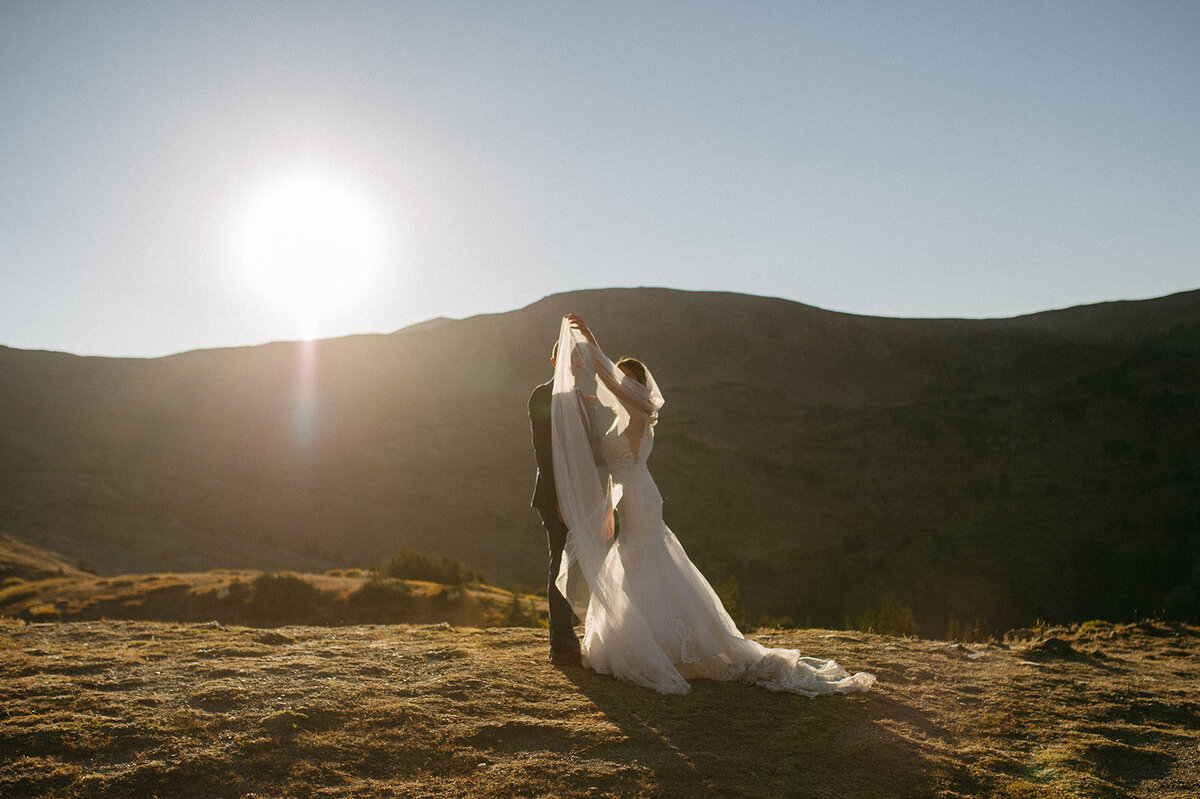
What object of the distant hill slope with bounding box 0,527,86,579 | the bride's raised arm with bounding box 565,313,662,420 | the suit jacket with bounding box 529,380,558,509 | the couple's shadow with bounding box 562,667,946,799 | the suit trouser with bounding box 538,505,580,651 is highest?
the bride's raised arm with bounding box 565,313,662,420

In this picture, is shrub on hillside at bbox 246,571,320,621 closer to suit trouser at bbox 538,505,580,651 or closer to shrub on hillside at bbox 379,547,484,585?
shrub on hillside at bbox 379,547,484,585

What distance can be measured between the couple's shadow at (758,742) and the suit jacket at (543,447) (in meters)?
1.19

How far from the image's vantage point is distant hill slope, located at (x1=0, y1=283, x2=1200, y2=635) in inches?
1121

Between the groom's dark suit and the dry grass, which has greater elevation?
the groom's dark suit

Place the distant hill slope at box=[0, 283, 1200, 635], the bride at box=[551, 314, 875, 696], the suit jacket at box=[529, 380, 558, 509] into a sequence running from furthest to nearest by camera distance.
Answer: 1. the distant hill slope at box=[0, 283, 1200, 635]
2. the suit jacket at box=[529, 380, 558, 509]
3. the bride at box=[551, 314, 875, 696]

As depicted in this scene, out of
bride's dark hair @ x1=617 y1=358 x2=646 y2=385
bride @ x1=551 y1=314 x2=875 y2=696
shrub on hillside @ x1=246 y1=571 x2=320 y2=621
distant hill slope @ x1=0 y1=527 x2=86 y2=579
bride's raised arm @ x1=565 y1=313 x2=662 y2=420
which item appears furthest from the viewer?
distant hill slope @ x1=0 y1=527 x2=86 y2=579

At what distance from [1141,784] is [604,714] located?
8.36ft

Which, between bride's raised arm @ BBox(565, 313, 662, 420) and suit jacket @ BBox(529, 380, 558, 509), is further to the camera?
suit jacket @ BBox(529, 380, 558, 509)

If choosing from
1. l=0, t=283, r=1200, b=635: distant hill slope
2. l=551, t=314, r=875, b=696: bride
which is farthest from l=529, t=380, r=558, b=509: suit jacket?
l=0, t=283, r=1200, b=635: distant hill slope

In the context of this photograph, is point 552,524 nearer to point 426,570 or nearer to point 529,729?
point 529,729

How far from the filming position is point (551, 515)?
209 inches

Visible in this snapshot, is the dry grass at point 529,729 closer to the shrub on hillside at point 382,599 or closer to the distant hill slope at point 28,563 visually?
the shrub on hillside at point 382,599

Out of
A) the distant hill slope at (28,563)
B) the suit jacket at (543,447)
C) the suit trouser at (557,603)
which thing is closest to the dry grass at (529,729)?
the suit trouser at (557,603)

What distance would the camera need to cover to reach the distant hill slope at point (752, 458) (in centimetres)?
2848
